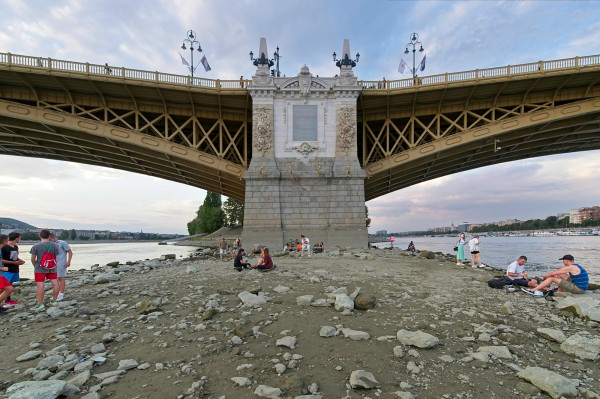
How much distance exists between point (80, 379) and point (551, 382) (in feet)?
Answer: 18.5

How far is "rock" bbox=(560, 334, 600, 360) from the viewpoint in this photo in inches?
167

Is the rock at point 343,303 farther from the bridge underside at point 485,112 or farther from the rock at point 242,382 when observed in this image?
the bridge underside at point 485,112

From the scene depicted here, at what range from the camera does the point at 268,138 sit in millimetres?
23625

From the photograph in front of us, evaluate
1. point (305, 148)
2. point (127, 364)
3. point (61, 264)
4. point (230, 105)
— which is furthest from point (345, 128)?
point (127, 364)

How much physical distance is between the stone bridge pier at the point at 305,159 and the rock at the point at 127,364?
A: 18.3 meters

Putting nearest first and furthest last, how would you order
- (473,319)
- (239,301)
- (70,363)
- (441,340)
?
(70,363) < (441,340) < (473,319) < (239,301)

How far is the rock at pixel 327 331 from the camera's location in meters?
4.94

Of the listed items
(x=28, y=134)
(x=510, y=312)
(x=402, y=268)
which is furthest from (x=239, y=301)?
(x=28, y=134)

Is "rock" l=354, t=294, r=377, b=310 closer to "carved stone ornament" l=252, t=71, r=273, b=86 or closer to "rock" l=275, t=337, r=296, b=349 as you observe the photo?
"rock" l=275, t=337, r=296, b=349

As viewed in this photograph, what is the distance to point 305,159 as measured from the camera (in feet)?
78.0

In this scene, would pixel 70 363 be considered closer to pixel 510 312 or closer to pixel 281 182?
pixel 510 312

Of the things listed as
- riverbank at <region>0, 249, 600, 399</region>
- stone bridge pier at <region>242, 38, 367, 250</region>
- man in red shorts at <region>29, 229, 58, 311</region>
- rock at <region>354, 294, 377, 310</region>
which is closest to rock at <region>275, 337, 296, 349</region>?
riverbank at <region>0, 249, 600, 399</region>

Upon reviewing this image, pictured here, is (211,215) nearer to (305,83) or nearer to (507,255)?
(305,83)

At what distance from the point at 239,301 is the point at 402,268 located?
8.21m
